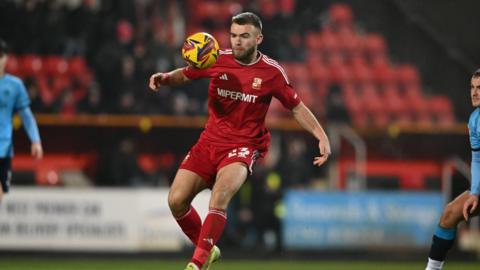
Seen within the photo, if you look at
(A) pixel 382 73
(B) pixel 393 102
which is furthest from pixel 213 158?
(A) pixel 382 73

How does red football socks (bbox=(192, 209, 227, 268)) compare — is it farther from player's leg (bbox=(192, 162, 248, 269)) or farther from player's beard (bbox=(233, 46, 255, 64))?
player's beard (bbox=(233, 46, 255, 64))

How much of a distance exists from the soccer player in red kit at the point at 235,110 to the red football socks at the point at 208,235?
0.35m

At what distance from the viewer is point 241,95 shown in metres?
8.16

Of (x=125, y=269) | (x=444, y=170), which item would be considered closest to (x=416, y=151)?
(x=444, y=170)

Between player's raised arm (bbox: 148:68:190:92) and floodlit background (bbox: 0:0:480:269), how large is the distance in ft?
14.0

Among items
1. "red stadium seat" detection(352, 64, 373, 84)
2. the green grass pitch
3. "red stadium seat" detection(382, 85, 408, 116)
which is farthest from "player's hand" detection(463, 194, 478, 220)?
"red stadium seat" detection(352, 64, 373, 84)

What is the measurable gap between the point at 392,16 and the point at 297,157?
21.7ft

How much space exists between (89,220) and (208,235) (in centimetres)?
631

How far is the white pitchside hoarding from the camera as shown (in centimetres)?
1338

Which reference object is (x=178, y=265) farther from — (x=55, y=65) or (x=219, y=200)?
(x=55, y=65)

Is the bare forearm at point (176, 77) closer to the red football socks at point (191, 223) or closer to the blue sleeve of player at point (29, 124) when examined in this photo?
the red football socks at point (191, 223)

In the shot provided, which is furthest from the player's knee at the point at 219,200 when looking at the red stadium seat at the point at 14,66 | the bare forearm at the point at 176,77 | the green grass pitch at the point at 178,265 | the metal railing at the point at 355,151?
the red stadium seat at the point at 14,66

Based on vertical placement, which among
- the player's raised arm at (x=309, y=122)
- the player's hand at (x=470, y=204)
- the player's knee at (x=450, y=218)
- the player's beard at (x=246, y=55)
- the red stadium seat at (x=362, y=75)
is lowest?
the red stadium seat at (x=362, y=75)

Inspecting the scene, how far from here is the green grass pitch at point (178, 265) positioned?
11961 millimetres
